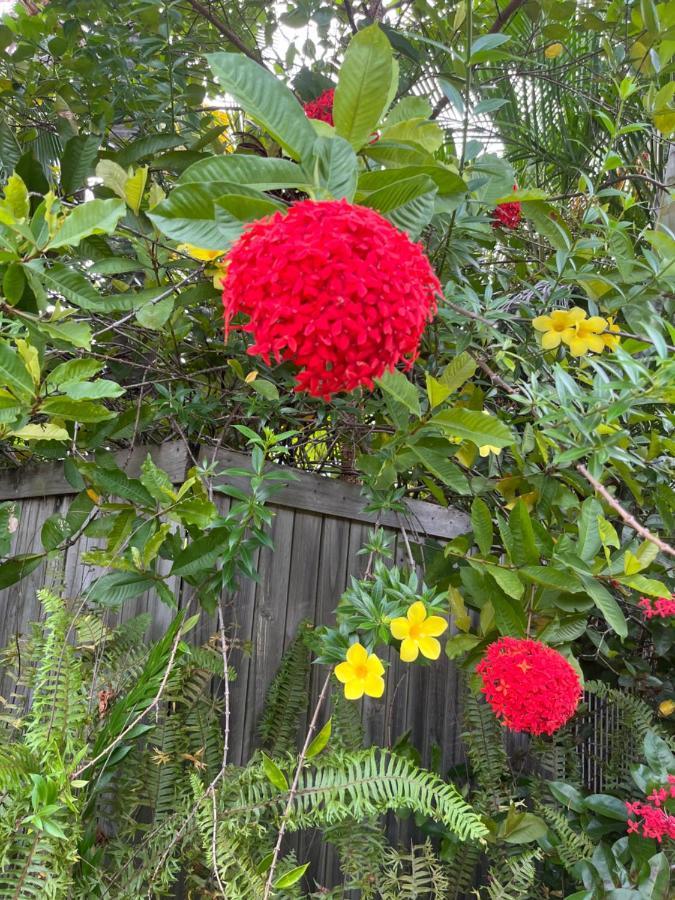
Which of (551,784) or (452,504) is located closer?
(551,784)

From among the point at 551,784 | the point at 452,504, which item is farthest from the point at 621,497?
the point at 551,784

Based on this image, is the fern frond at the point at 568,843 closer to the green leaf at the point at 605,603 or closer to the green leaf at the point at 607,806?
the green leaf at the point at 607,806

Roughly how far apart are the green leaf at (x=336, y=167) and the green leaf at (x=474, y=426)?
1.75 feet

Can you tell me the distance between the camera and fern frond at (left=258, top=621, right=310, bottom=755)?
2201mm

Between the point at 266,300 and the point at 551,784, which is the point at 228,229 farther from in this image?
the point at 551,784

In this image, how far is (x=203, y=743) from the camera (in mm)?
1985

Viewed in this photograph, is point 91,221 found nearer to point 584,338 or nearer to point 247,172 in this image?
point 247,172

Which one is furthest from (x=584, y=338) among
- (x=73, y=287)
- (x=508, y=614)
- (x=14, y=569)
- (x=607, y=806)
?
(x=14, y=569)

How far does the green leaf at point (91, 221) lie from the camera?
1.14 m

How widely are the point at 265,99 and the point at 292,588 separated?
1706 millimetres

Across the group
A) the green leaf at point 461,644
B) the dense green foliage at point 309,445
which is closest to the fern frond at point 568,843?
the dense green foliage at point 309,445

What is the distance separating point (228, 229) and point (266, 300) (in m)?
0.18

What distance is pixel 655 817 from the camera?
1.89 meters

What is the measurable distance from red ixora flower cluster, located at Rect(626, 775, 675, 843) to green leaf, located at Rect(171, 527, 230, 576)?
1220mm
